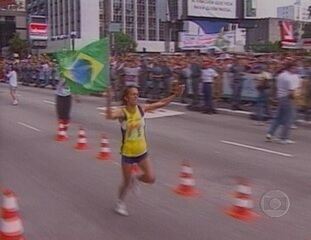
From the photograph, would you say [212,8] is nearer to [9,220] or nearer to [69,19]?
[9,220]

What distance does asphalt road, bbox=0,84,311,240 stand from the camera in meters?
6.24

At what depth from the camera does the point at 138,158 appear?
6.88m

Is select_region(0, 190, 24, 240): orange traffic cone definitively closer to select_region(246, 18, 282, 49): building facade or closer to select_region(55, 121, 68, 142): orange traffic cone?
select_region(55, 121, 68, 142): orange traffic cone

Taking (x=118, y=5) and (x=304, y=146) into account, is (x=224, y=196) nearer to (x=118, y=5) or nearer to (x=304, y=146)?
(x=304, y=146)

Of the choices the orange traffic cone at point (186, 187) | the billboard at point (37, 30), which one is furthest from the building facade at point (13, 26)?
the orange traffic cone at point (186, 187)

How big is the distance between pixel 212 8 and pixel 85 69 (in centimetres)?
3670

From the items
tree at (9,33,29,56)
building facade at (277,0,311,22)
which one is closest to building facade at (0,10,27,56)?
tree at (9,33,29,56)

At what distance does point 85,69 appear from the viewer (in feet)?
40.3

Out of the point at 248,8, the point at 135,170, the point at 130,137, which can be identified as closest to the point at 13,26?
the point at 248,8

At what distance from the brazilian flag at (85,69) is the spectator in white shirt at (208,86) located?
19.9ft

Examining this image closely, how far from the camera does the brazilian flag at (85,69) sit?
1098 cm

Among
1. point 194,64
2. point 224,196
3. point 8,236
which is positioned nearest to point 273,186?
point 224,196

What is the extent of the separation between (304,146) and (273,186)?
409 centimetres

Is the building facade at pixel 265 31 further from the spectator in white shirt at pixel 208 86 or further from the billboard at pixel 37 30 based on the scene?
the spectator in white shirt at pixel 208 86
